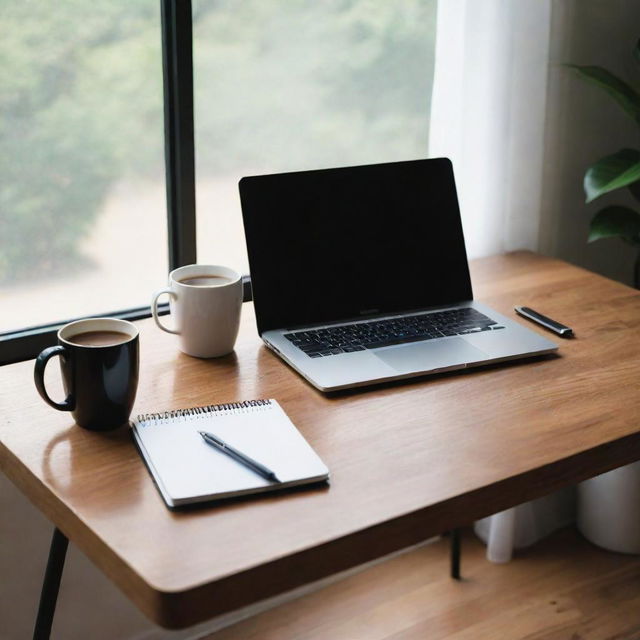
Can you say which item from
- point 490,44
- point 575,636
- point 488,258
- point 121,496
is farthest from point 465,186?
point 121,496

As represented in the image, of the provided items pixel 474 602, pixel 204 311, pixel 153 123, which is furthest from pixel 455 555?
pixel 153 123

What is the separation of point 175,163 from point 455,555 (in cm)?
95

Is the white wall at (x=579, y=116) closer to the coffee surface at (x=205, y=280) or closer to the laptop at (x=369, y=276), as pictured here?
the laptop at (x=369, y=276)

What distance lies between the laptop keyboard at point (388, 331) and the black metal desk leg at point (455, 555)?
2.08 feet

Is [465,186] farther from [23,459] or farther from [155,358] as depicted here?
[23,459]

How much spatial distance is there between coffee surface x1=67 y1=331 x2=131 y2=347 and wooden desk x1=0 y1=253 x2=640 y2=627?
91 mm

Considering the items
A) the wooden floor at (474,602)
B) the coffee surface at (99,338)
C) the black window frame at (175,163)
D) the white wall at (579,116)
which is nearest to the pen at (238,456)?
the coffee surface at (99,338)

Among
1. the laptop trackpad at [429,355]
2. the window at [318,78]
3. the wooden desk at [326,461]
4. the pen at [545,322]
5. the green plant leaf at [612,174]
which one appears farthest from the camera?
the window at [318,78]

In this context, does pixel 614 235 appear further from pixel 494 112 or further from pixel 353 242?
pixel 353 242

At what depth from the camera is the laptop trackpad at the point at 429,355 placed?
1228 mm

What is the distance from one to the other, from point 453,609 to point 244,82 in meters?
1.33

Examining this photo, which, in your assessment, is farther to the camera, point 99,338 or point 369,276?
point 369,276

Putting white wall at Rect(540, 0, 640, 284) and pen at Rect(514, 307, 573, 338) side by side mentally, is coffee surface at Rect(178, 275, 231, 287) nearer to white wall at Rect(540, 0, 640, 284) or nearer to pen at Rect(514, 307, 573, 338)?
pen at Rect(514, 307, 573, 338)

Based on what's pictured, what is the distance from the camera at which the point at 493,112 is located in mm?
1703
